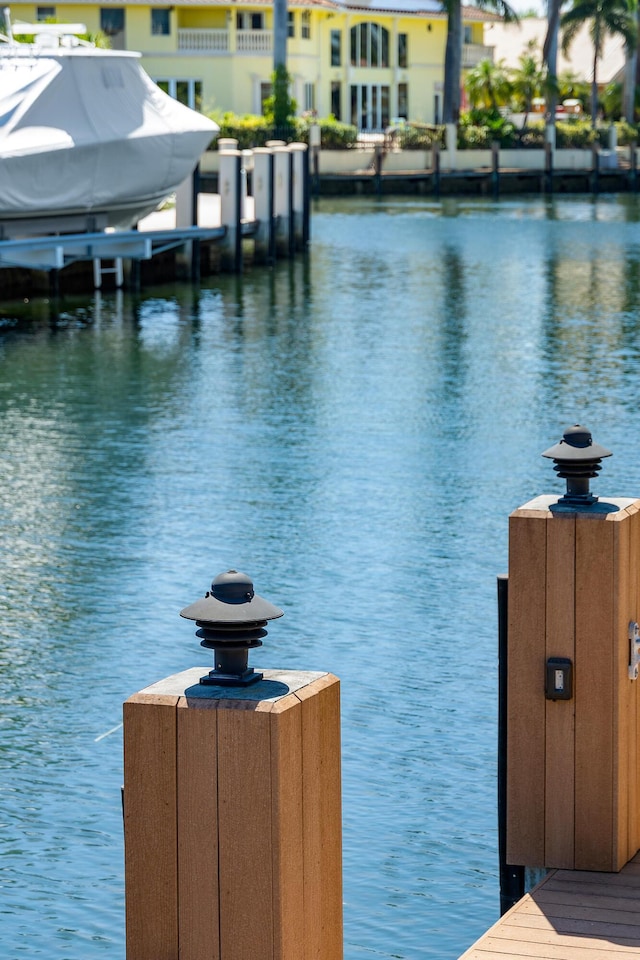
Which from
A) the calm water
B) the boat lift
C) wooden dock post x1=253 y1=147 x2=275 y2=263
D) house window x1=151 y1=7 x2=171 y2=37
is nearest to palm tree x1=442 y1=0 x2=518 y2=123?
house window x1=151 y1=7 x2=171 y2=37

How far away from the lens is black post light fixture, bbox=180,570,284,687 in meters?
4.07

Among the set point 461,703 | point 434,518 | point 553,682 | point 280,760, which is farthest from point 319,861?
point 434,518

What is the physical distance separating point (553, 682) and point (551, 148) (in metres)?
61.3

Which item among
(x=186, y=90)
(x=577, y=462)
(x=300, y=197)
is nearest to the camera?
(x=577, y=462)

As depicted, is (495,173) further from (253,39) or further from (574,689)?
(574,689)

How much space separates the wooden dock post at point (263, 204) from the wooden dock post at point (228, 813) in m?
32.2

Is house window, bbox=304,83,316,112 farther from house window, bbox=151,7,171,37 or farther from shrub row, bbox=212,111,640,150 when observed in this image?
house window, bbox=151,7,171,37

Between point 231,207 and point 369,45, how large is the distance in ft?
151

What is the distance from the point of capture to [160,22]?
70.2m

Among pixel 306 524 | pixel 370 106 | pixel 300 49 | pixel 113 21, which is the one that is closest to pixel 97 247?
pixel 306 524

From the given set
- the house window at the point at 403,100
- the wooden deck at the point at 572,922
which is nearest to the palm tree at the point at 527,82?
the house window at the point at 403,100

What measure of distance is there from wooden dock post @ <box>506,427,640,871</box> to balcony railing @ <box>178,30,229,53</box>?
66560mm

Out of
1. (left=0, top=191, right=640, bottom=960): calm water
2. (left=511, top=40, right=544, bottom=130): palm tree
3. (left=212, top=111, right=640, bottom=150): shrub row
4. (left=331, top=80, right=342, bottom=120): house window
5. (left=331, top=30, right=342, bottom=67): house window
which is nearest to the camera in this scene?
(left=0, top=191, right=640, bottom=960): calm water

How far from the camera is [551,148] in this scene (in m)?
65.2
